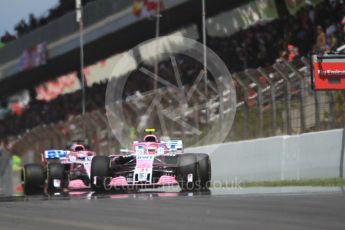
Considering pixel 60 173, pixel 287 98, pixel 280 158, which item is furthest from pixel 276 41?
pixel 60 173

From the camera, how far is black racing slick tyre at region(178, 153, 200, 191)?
15.4 m

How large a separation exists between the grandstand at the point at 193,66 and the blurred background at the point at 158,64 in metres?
0.04

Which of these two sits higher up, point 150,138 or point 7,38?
point 7,38

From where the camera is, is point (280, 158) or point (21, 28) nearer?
point (280, 158)

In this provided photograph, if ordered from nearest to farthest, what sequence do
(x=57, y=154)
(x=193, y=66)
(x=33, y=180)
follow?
(x=33, y=180)
(x=57, y=154)
(x=193, y=66)

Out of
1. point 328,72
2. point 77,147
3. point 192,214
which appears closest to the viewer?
point 192,214

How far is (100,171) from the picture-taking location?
16875 mm

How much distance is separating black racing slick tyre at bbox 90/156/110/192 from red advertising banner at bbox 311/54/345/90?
450 cm

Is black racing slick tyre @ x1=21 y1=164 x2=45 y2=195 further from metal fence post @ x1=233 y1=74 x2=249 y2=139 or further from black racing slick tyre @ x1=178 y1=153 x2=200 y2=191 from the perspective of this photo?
metal fence post @ x1=233 y1=74 x2=249 y2=139

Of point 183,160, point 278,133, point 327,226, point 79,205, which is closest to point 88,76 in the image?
point 278,133

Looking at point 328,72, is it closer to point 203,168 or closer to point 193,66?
point 203,168

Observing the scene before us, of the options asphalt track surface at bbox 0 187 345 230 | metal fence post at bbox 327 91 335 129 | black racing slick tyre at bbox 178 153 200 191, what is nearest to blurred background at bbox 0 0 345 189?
metal fence post at bbox 327 91 335 129

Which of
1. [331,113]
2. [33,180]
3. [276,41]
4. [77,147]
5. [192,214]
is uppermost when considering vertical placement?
[276,41]

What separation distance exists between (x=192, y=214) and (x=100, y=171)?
749cm
